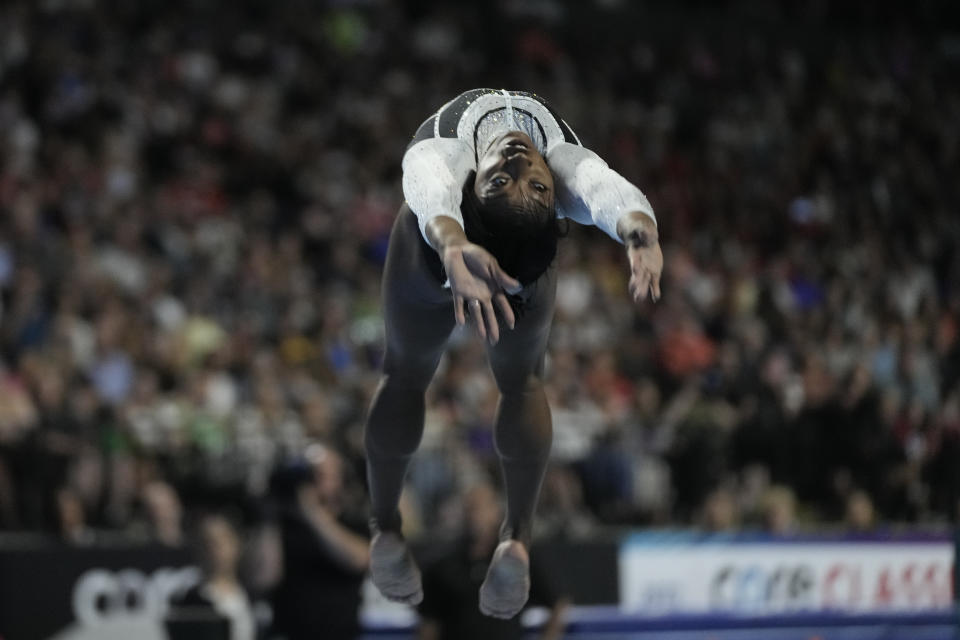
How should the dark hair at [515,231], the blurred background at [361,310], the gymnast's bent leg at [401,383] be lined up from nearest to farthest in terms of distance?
the dark hair at [515,231], the gymnast's bent leg at [401,383], the blurred background at [361,310]

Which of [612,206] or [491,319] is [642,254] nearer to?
[612,206]

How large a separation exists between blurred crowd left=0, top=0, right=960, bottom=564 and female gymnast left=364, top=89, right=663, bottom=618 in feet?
6.49

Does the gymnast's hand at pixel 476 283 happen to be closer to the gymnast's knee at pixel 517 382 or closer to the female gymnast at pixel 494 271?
the female gymnast at pixel 494 271

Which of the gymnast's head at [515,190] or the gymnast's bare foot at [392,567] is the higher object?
the gymnast's head at [515,190]

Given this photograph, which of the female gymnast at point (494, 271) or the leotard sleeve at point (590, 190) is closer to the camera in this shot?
the female gymnast at point (494, 271)

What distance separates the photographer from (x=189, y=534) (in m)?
8.76

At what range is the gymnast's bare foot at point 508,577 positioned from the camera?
492 cm

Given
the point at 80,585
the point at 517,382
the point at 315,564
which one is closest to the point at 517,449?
the point at 517,382

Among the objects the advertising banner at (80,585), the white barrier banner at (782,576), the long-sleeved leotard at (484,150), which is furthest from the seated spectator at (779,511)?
the long-sleeved leotard at (484,150)

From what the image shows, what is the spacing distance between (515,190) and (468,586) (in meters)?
3.30

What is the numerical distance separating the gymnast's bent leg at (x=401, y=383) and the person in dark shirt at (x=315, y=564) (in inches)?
58.5

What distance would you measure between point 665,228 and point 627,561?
6009mm

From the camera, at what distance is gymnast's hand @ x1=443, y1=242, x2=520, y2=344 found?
389 centimetres

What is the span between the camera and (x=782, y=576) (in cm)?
939
